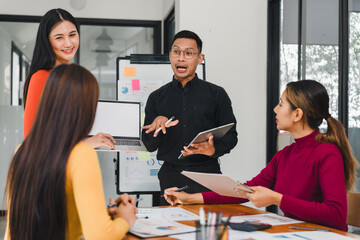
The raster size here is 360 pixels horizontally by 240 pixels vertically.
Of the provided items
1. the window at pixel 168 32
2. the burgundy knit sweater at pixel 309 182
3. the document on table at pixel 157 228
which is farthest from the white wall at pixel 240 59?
the document on table at pixel 157 228

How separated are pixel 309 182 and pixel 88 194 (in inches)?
39.5

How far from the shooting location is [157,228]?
1.52 meters

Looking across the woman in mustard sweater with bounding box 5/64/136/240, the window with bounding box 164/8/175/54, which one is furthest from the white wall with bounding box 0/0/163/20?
the woman in mustard sweater with bounding box 5/64/136/240

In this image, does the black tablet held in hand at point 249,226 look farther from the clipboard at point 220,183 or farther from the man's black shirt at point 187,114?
the man's black shirt at point 187,114

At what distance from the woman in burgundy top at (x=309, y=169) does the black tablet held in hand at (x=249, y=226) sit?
196 millimetres

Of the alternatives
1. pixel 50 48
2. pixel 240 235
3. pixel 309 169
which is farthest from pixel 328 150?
pixel 50 48

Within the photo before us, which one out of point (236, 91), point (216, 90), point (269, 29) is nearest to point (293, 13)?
point (269, 29)

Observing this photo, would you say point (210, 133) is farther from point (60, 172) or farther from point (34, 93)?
point (60, 172)

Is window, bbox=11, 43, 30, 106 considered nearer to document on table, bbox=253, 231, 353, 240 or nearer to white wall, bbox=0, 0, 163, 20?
white wall, bbox=0, 0, 163, 20

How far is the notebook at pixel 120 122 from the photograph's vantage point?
2777 mm

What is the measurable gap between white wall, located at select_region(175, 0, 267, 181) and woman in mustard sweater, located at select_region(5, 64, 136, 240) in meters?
2.89

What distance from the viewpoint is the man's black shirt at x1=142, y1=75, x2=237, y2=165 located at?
270 cm

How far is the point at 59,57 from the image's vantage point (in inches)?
82.3

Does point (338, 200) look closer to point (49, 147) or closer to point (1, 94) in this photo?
point (49, 147)
